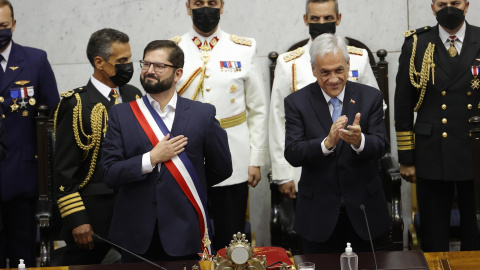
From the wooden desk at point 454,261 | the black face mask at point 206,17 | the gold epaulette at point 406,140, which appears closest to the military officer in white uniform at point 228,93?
the black face mask at point 206,17

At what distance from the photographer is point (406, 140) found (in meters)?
4.30

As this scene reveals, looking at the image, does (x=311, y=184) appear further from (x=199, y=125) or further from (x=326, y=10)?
(x=326, y=10)

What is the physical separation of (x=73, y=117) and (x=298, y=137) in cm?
105

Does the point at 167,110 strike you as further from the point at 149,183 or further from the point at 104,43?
the point at 104,43

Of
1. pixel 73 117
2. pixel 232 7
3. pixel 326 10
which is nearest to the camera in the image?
pixel 73 117

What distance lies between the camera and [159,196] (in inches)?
131

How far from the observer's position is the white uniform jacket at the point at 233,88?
4.34 metres

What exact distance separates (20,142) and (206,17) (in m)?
1.18

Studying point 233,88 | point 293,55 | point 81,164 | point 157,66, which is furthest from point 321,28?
point 81,164

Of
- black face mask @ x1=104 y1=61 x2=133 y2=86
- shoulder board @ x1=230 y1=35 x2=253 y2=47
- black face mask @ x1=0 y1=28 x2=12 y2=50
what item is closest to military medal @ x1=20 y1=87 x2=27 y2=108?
black face mask @ x1=0 y1=28 x2=12 y2=50

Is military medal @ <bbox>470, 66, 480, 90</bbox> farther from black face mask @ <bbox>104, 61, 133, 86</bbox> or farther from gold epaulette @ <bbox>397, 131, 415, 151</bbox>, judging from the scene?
black face mask @ <bbox>104, 61, 133, 86</bbox>

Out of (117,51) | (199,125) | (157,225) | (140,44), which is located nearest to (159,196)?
(157,225)

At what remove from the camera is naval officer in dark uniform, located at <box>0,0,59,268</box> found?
4465 mm

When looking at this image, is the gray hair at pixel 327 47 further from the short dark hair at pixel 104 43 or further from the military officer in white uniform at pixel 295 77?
the short dark hair at pixel 104 43
